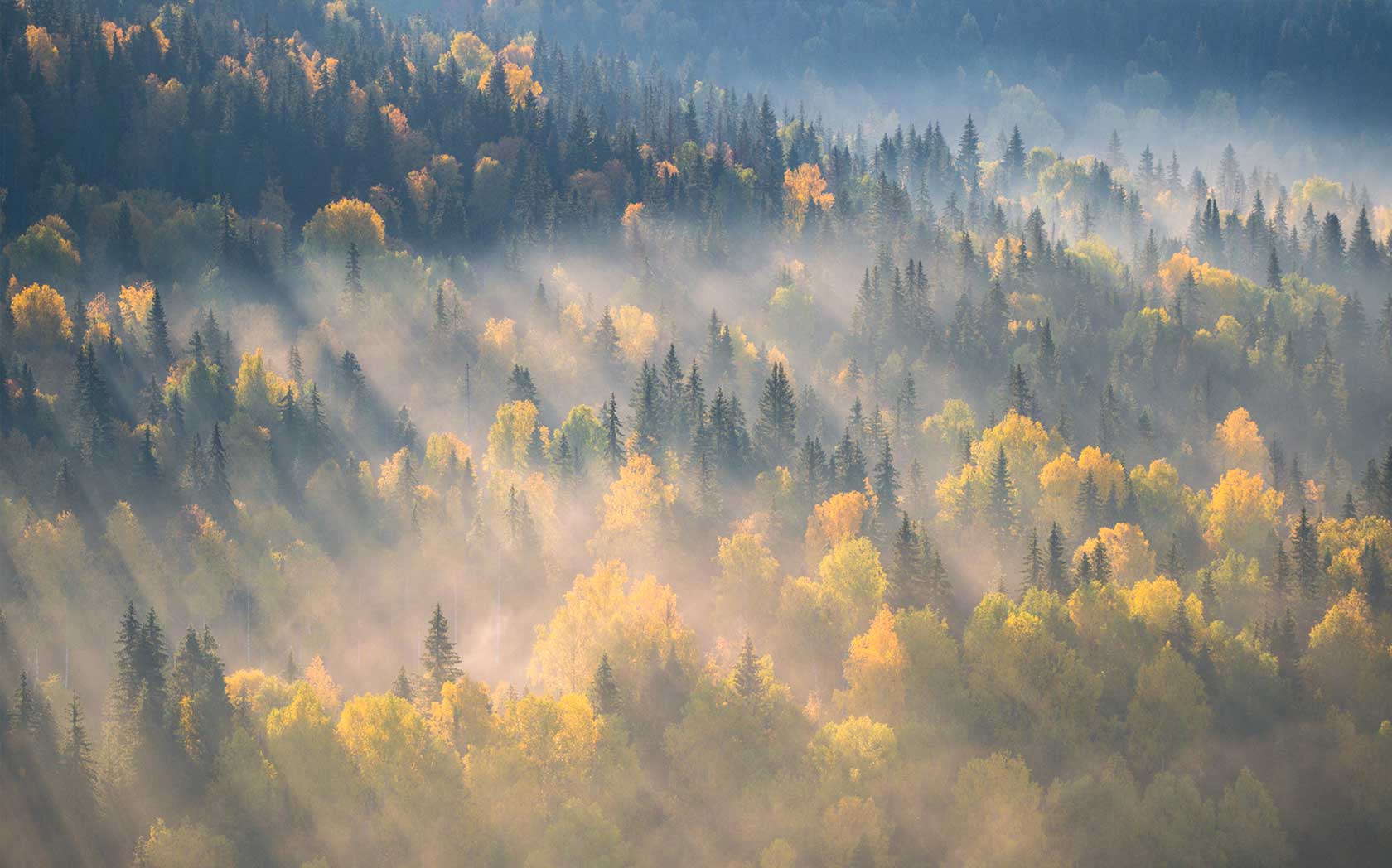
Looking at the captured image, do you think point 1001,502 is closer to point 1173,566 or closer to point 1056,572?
point 1173,566

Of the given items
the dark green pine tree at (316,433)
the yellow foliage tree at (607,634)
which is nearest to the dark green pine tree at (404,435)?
the dark green pine tree at (316,433)

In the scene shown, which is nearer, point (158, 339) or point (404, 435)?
point (404, 435)

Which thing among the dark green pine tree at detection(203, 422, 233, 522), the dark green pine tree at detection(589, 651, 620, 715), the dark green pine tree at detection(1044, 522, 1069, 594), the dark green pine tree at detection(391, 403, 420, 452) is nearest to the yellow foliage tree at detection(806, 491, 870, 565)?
the dark green pine tree at detection(1044, 522, 1069, 594)

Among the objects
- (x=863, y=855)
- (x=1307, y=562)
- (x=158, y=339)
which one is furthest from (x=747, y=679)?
(x=158, y=339)

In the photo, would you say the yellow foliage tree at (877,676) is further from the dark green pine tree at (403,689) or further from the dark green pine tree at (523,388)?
the dark green pine tree at (523,388)

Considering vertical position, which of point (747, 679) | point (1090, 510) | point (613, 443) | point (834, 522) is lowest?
point (1090, 510)

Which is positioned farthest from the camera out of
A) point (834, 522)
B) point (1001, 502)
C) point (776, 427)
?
point (776, 427)

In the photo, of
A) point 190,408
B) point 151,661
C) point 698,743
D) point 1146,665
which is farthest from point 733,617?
point 190,408
